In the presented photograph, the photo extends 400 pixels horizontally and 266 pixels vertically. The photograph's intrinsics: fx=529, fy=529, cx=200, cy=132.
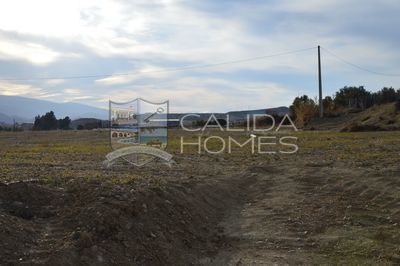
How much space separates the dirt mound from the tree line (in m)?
53.8

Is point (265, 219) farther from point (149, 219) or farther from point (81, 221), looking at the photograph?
point (81, 221)

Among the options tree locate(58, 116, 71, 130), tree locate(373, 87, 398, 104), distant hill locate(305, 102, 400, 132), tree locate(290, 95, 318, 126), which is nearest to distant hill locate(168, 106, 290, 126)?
tree locate(290, 95, 318, 126)

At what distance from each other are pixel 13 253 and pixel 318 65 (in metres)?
57.2

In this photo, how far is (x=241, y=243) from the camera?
27.2 feet

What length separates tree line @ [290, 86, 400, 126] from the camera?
216 ft

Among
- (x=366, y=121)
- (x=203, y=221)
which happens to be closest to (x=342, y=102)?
(x=366, y=121)

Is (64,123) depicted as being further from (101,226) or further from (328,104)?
(101,226)

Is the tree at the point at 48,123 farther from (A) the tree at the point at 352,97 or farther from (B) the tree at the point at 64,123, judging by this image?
(A) the tree at the point at 352,97

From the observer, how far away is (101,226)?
6613mm

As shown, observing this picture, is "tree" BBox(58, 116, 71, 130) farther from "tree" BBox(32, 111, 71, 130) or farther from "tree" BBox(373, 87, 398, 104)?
"tree" BBox(373, 87, 398, 104)

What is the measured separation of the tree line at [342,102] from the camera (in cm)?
6594

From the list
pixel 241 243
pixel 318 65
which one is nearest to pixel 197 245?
pixel 241 243

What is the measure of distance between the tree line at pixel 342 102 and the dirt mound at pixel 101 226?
53.8m

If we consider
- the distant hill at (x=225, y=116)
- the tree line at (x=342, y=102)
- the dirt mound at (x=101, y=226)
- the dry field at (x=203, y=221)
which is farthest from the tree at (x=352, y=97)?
the dirt mound at (x=101, y=226)
